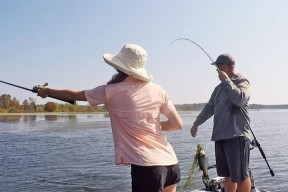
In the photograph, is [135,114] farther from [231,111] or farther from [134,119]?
[231,111]

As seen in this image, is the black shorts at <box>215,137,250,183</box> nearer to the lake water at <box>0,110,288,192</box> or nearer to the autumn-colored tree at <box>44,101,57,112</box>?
the lake water at <box>0,110,288,192</box>

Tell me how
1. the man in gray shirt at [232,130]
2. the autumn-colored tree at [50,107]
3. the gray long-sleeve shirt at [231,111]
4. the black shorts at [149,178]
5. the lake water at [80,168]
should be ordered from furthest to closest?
the autumn-colored tree at [50,107] → the lake water at [80,168] → the man in gray shirt at [232,130] → the gray long-sleeve shirt at [231,111] → the black shorts at [149,178]

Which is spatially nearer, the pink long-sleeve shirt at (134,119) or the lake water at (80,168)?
the pink long-sleeve shirt at (134,119)

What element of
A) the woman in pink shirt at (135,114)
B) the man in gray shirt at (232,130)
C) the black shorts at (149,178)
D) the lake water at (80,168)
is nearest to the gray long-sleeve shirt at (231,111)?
the man in gray shirt at (232,130)

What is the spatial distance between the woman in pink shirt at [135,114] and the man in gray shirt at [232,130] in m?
1.75

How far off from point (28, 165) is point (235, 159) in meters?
13.2

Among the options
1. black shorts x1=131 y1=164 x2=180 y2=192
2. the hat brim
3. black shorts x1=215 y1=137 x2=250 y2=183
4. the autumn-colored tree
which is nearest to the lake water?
black shorts x1=215 y1=137 x2=250 y2=183

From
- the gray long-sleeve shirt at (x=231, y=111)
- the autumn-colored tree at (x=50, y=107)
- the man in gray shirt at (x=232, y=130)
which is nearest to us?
the gray long-sleeve shirt at (x=231, y=111)

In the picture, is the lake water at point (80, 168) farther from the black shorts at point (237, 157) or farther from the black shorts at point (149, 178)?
the black shorts at point (149, 178)

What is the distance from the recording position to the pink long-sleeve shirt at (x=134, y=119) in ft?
10.5

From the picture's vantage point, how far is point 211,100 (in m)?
5.52

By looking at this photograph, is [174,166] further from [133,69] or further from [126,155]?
[133,69]

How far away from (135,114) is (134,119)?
0.14 feet

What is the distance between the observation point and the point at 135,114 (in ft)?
10.5
